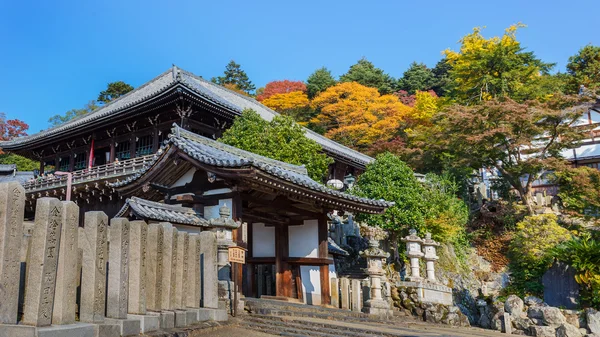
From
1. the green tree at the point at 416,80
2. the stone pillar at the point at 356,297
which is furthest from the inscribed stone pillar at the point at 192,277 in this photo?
the green tree at the point at 416,80

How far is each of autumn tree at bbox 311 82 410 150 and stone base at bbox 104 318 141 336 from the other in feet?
108

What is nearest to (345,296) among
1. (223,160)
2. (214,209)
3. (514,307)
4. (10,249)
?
(214,209)

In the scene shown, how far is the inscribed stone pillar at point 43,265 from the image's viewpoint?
4465 millimetres

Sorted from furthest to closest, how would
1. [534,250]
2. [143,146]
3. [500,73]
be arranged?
[500,73]
[143,146]
[534,250]

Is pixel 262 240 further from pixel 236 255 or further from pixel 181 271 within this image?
pixel 181 271

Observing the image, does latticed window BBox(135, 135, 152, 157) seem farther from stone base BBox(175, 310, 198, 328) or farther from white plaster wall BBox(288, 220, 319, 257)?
stone base BBox(175, 310, 198, 328)

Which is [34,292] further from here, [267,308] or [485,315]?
[485,315]

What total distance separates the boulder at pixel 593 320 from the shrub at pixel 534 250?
11.4ft

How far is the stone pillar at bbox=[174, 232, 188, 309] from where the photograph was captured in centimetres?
697

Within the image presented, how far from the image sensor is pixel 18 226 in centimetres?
450

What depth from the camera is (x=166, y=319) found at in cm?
644

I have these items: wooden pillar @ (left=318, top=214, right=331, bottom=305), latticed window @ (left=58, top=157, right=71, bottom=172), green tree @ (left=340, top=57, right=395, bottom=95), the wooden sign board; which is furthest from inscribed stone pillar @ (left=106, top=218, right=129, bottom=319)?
green tree @ (left=340, top=57, right=395, bottom=95)

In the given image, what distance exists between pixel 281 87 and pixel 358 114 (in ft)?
46.7

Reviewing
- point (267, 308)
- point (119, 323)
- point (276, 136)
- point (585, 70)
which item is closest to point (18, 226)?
point (119, 323)
